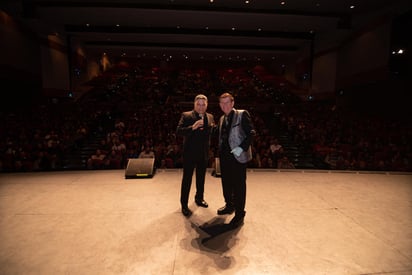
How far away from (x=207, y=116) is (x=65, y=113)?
35.8ft

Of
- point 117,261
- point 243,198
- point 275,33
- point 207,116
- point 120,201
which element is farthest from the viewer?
point 275,33

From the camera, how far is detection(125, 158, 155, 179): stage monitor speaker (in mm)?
4613

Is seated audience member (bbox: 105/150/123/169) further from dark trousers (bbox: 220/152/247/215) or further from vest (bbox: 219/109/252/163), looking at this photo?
vest (bbox: 219/109/252/163)

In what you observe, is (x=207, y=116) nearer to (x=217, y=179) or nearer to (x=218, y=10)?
(x=217, y=179)

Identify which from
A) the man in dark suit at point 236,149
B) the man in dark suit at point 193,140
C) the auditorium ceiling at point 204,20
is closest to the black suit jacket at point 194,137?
the man in dark suit at point 193,140

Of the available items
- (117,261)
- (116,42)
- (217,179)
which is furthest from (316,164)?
(116,42)

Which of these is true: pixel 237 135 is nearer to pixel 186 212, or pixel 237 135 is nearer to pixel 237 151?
pixel 237 151

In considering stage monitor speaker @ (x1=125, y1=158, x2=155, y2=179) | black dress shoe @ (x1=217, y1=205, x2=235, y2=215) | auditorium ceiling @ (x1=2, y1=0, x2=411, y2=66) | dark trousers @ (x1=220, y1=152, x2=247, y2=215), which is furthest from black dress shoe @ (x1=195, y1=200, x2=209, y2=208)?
auditorium ceiling @ (x1=2, y1=0, x2=411, y2=66)

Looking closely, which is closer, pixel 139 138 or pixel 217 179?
pixel 217 179

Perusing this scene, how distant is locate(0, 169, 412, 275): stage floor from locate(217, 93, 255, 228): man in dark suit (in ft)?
0.97

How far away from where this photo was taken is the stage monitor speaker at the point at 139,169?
4613 millimetres

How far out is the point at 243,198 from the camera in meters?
2.81

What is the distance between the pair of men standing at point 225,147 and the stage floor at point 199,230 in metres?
0.24

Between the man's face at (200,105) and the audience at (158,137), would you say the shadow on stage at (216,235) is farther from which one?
the audience at (158,137)
